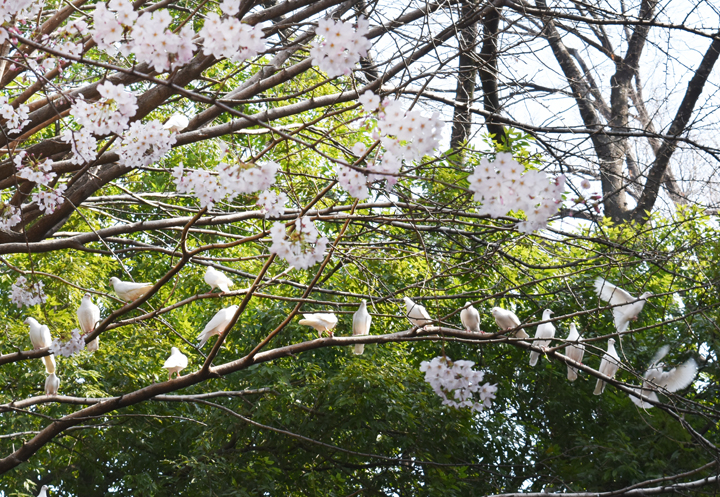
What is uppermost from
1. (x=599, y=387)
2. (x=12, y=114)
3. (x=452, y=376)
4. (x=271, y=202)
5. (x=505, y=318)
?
(x=12, y=114)

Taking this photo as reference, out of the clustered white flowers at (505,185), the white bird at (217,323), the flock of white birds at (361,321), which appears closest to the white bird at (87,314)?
the flock of white birds at (361,321)

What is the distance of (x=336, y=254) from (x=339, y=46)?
160 centimetres

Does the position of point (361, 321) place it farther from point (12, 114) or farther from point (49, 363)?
point (49, 363)

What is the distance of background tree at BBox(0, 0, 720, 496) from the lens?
2.08 meters

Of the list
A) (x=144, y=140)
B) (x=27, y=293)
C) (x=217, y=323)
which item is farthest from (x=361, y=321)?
(x=27, y=293)

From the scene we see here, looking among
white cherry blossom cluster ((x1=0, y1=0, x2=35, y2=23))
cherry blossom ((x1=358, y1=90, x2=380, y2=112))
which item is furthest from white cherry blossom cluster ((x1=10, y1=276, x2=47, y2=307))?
cherry blossom ((x1=358, y1=90, x2=380, y2=112))

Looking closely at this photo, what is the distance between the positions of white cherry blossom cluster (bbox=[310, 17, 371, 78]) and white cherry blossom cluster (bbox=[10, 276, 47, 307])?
1836 millimetres

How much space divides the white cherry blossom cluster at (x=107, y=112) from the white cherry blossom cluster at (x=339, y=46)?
0.76 meters

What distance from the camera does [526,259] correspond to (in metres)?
5.88

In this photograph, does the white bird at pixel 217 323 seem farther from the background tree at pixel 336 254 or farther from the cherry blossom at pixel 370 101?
the cherry blossom at pixel 370 101

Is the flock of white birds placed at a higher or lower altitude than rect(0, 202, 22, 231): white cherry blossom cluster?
lower

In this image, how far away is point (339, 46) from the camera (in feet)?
5.52

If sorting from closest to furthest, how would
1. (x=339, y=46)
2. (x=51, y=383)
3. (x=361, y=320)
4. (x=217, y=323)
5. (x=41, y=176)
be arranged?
(x=339, y=46), (x=41, y=176), (x=361, y=320), (x=217, y=323), (x=51, y=383)

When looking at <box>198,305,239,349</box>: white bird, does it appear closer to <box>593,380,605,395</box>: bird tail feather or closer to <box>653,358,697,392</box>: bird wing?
<box>593,380,605,395</box>: bird tail feather
